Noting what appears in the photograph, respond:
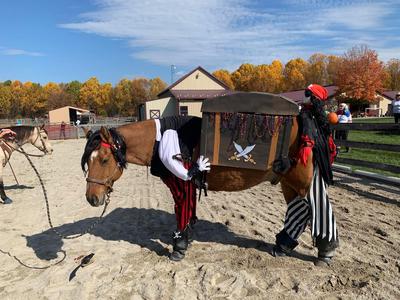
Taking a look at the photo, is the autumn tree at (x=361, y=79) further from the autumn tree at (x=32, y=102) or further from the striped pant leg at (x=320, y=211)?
the autumn tree at (x=32, y=102)

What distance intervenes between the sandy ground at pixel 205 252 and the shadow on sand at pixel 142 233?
0.6 inches

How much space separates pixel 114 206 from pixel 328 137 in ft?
14.0

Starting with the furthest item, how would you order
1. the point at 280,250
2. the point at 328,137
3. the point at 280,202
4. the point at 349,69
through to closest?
1. the point at 349,69
2. the point at 280,202
3. the point at 280,250
4. the point at 328,137

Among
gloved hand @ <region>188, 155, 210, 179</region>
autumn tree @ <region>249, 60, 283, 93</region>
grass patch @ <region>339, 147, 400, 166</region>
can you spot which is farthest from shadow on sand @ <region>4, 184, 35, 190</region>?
autumn tree @ <region>249, 60, 283, 93</region>

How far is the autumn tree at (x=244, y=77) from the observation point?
8381cm

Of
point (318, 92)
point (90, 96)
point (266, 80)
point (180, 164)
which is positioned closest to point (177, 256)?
point (180, 164)

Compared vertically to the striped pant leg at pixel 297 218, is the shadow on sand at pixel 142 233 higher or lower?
lower

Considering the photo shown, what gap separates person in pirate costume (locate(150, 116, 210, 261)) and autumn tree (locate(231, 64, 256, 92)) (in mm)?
79755

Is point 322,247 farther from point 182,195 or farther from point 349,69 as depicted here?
point 349,69

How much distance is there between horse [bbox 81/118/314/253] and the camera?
143 inches

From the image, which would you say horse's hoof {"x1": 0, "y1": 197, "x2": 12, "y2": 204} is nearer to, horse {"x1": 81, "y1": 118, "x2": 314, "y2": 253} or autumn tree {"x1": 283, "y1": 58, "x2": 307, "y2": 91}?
horse {"x1": 81, "y1": 118, "x2": 314, "y2": 253}

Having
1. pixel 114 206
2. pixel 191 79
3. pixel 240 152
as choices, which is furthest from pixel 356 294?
pixel 191 79

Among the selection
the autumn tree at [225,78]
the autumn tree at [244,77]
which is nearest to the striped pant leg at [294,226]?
the autumn tree at [244,77]

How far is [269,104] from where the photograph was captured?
350 cm
